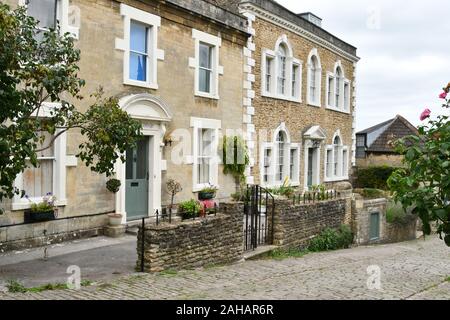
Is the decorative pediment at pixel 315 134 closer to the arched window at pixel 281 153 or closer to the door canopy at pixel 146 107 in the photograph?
the arched window at pixel 281 153

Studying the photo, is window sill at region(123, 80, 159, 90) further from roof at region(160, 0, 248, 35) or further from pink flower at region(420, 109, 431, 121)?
pink flower at region(420, 109, 431, 121)

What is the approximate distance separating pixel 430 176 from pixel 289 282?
451 centimetres

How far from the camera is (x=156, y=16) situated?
1452 cm

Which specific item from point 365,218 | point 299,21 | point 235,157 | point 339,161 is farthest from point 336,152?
point 235,157

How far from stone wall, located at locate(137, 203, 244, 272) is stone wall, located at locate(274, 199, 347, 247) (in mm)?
2290

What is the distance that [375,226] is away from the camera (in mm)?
19219

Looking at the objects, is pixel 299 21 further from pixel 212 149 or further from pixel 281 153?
A: pixel 212 149

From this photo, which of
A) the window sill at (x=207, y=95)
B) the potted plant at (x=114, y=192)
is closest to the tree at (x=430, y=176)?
the potted plant at (x=114, y=192)

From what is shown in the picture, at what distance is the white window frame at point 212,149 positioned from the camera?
52.8ft

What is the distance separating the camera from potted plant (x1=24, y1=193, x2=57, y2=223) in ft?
36.6

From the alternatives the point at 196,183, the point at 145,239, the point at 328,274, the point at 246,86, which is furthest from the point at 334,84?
the point at 145,239

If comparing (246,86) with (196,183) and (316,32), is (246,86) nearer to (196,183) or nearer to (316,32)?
(196,183)

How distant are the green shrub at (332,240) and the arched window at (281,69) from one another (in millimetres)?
6916

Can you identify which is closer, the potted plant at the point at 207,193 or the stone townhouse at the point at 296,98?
the potted plant at the point at 207,193
